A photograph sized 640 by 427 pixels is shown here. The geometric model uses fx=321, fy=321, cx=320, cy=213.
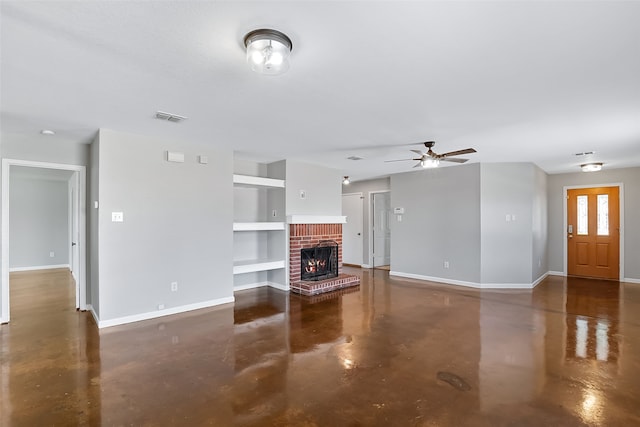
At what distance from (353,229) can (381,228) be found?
76 cm

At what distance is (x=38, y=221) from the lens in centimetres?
802

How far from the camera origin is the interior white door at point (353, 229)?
8.69 meters

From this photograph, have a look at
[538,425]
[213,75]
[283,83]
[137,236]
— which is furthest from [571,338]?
[137,236]

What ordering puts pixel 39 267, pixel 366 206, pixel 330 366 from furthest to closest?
Answer: 1. pixel 366 206
2. pixel 39 267
3. pixel 330 366

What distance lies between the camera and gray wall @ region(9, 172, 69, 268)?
7750 mm

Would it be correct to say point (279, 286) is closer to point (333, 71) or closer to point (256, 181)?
point (256, 181)

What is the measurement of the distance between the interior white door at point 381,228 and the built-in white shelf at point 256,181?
11.4 feet

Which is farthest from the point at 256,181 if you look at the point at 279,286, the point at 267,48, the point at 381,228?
the point at 381,228

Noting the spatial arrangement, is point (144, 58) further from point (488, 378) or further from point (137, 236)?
point (488, 378)

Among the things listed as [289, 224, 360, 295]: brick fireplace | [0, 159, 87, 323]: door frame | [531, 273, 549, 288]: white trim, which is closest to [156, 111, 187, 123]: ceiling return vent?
[0, 159, 87, 323]: door frame

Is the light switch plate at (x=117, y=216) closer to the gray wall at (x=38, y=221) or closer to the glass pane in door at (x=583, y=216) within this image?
the gray wall at (x=38, y=221)

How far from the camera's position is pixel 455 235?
21.2 ft

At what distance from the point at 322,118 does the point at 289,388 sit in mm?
2623

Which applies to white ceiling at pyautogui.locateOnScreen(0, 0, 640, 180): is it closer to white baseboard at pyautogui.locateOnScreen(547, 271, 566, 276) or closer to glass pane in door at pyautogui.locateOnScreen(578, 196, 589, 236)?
glass pane in door at pyautogui.locateOnScreen(578, 196, 589, 236)
